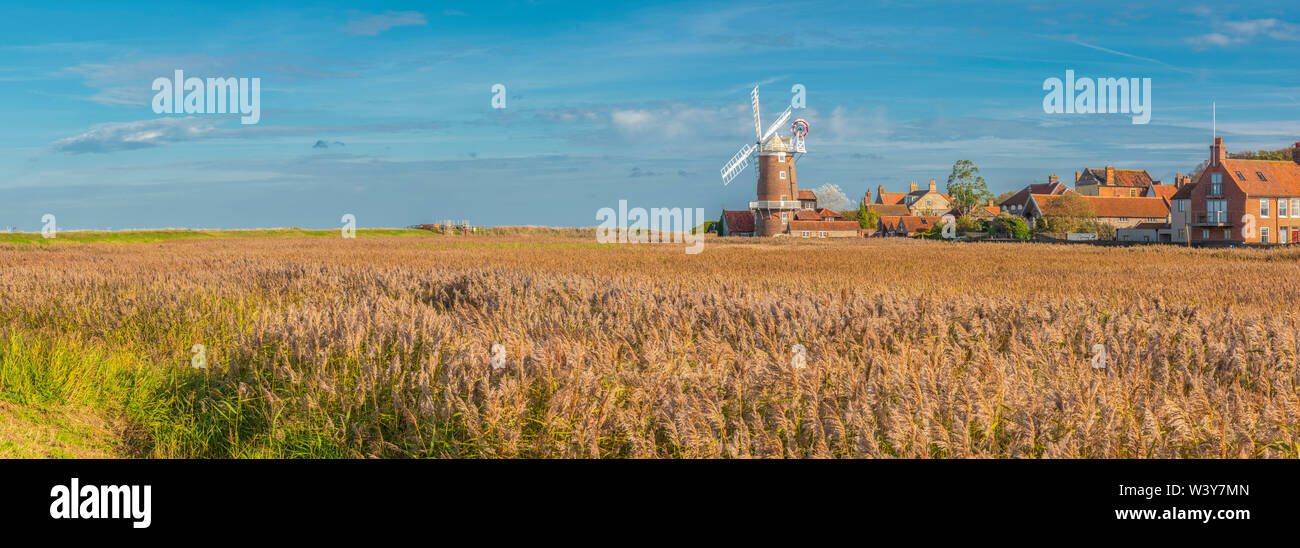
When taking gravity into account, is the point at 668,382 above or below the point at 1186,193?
below

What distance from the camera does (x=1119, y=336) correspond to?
316 inches

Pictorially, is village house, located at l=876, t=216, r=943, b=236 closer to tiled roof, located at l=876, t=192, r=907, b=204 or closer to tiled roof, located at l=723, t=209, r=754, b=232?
tiled roof, located at l=723, t=209, r=754, b=232

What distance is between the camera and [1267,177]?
7744 cm

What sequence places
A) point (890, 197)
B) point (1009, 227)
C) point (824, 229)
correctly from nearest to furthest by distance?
point (1009, 227), point (824, 229), point (890, 197)

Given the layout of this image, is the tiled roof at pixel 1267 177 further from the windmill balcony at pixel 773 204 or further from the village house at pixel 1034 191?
the village house at pixel 1034 191

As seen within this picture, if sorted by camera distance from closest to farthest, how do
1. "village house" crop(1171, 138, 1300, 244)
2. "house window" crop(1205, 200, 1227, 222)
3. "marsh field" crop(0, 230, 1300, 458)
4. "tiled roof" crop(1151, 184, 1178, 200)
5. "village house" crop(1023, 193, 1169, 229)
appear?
"marsh field" crop(0, 230, 1300, 458) → "village house" crop(1171, 138, 1300, 244) → "house window" crop(1205, 200, 1227, 222) → "village house" crop(1023, 193, 1169, 229) → "tiled roof" crop(1151, 184, 1178, 200)

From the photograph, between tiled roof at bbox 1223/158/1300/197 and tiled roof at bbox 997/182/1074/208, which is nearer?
tiled roof at bbox 1223/158/1300/197

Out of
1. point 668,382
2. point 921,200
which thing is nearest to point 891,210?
point 921,200

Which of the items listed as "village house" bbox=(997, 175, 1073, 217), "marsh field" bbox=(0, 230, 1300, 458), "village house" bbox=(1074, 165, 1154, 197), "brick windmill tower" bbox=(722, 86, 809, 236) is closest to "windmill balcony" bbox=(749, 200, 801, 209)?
"brick windmill tower" bbox=(722, 86, 809, 236)

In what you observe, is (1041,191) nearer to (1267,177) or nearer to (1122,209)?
(1122,209)

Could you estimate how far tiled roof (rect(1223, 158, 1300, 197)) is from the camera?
7588 centimetres

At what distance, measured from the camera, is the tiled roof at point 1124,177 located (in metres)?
135

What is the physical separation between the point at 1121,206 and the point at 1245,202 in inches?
1064
